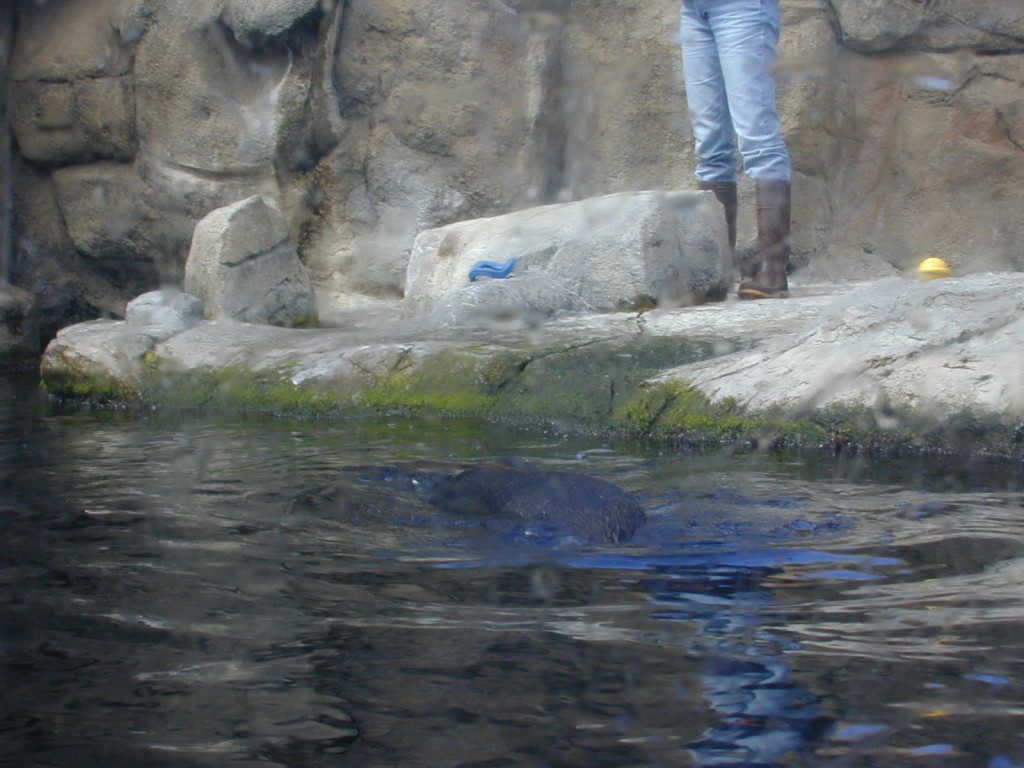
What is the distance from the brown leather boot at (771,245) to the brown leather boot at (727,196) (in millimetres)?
417

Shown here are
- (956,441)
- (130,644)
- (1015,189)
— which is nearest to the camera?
(130,644)

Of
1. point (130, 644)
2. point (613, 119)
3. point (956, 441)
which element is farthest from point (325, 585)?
point (613, 119)

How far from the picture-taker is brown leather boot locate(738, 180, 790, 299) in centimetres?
584

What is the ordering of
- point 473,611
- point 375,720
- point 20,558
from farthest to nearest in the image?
point 20,558 < point 473,611 < point 375,720

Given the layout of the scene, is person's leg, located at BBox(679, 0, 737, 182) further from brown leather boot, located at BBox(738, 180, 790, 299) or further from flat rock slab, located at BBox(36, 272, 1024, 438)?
flat rock slab, located at BBox(36, 272, 1024, 438)

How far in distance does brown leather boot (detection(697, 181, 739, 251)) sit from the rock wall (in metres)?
1.62

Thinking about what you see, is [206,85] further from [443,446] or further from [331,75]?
[443,446]

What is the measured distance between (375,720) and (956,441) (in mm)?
2863

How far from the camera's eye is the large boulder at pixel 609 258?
5.98m

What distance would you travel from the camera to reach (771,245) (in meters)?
5.87

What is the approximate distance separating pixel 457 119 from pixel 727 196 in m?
2.67

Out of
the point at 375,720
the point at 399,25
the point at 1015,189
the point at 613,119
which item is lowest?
the point at 375,720

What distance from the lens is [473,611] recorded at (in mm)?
2061

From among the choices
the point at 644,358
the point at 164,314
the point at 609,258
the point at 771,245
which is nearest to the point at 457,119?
the point at 609,258
